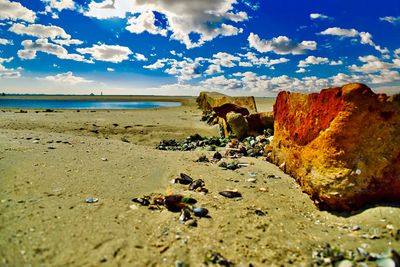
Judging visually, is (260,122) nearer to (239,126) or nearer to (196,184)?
(239,126)

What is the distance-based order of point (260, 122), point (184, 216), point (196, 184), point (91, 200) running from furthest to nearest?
point (260, 122)
point (196, 184)
point (91, 200)
point (184, 216)

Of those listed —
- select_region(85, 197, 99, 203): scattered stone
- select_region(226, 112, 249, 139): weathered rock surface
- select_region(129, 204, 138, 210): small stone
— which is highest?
select_region(226, 112, 249, 139): weathered rock surface

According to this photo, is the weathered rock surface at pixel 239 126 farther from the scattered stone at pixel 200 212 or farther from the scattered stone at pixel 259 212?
the scattered stone at pixel 200 212

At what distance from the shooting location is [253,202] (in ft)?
13.3

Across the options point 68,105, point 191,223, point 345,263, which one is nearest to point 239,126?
point 191,223

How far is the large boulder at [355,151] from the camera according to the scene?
11.5ft

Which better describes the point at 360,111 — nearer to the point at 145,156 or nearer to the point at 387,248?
the point at 387,248

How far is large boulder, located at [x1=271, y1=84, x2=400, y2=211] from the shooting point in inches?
138

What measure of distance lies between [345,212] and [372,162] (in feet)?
2.14

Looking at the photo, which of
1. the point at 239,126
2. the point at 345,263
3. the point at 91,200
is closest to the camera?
the point at 345,263

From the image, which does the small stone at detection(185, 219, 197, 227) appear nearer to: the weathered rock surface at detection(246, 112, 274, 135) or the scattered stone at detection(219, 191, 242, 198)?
the scattered stone at detection(219, 191, 242, 198)

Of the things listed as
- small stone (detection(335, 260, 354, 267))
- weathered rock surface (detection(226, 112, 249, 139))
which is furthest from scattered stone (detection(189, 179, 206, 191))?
weathered rock surface (detection(226, 112, 249, 139))

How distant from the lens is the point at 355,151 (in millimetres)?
3613

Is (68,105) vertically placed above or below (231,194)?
above
